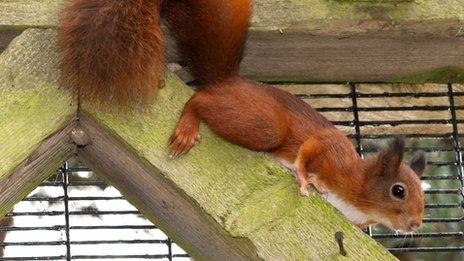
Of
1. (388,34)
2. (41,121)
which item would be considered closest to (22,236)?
(41,121)

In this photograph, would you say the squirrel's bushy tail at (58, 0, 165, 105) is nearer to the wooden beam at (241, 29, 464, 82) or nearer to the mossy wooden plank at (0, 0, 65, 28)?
the mossy wooden plank at (0, 0, 65, 28)

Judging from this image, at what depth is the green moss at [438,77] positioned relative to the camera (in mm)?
1918

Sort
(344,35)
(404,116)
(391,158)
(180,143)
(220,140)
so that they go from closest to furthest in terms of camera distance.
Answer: (180,143) → (220,140) → (344,35) → (391,158) → (404,116)

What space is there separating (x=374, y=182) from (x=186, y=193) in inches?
30.5

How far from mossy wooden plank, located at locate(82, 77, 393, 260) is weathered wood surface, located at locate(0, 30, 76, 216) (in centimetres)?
6

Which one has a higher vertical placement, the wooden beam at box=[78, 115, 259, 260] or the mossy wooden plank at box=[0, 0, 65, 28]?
the mossy wooden plank at box=[0, 0, 65, 28]

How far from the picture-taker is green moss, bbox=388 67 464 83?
192 cm

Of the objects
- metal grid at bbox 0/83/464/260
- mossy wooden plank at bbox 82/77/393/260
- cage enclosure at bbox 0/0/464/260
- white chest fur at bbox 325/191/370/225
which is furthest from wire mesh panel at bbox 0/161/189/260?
mossy wooden plank at bbox 82/77/393/260

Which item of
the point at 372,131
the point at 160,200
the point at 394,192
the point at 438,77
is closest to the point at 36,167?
the point at 160,200

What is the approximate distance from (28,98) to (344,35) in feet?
1.82

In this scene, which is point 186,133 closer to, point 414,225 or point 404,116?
point 414,225

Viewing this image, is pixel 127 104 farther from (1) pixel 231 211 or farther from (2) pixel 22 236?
(2) pixel 22 236

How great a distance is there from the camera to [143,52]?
5.20ft

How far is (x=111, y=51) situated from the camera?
1.57 metres
